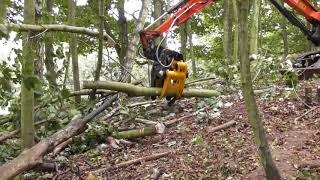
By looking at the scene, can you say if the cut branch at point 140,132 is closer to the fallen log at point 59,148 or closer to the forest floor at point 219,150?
the forest floor at point 219,150

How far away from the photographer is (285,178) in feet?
13.4

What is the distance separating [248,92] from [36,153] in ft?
8.12

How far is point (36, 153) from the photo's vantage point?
15.2ft

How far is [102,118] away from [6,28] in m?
4.14

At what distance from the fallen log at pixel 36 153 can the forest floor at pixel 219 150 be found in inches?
18.6

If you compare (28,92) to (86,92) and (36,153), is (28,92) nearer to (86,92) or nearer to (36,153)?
(36,153)

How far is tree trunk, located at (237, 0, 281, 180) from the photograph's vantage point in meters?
3.49

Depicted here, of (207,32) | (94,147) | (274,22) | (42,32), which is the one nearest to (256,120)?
(42,32)

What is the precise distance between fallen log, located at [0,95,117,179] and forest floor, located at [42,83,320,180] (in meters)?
0.47

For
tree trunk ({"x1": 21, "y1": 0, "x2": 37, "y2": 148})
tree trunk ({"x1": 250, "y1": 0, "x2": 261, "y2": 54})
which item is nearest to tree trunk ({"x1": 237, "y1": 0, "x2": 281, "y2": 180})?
tree trunk ({"x1": 21, "y1": 0, "x2": 37, "y2": 148})

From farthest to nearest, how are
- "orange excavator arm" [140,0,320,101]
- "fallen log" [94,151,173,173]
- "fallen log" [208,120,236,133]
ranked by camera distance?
"orange excavator arm" [140,0,320,101], "fallen log" [208,120,236,133], "fallen log" [94,151,173,173]

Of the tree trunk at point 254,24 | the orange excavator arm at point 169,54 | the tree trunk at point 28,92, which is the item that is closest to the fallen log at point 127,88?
the orange excavator arm at point 169,54

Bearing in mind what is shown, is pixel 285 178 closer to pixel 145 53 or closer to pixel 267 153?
pixel 267 153

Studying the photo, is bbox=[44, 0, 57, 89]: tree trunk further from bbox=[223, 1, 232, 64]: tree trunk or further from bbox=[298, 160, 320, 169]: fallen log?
bbox=[223, 1, 232, 64]: tree trunk
